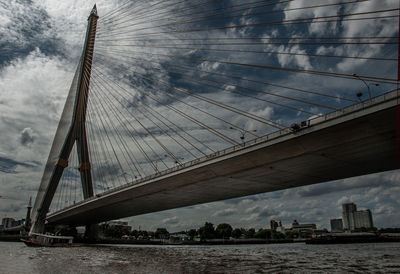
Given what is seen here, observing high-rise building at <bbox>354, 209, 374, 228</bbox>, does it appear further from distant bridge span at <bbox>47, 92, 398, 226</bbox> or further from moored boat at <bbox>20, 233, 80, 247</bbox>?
moored boat at <bbox>20, 233, 80, 247</bbox>

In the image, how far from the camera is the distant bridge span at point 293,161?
21.1m

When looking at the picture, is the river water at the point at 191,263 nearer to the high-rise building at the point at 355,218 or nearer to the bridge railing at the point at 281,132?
the bridge railing at the point at 281,132

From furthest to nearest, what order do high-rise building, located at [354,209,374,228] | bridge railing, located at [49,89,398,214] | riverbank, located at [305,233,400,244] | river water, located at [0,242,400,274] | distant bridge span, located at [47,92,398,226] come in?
high-rise building, located at [354,209,374,228] < riverbank, located at [305,233,400,244] < distant bridge span, located at [47,92,398,226] < bridge railing, located at [49,89,398,214] < river water, located at [0,242,400,274]

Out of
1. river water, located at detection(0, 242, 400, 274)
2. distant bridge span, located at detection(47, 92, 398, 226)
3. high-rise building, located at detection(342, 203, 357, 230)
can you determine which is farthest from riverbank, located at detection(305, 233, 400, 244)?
high-rise building, located at detection(342, 203, 357, 230)

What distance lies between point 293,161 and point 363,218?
180433 mm

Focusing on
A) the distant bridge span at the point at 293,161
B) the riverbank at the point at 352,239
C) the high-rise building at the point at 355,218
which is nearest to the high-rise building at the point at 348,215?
the high-rise building at the point at 355,218

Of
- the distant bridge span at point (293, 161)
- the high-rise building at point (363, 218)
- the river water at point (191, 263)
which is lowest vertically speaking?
the river water at point (191, 263)

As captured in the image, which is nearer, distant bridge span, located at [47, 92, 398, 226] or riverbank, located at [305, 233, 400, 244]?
distant bridge span, located at [47, 92, 398, 226]

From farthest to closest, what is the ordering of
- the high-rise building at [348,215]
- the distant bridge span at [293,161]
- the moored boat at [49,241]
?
1. the high-rise building at [348,215]
2. the moored boat at [49,241]
3. the distant bridge span at [293,161]

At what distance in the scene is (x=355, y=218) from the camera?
185625 mm

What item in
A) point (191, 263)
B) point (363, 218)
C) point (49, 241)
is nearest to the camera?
point (191, 263)

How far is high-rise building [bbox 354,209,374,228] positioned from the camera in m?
176

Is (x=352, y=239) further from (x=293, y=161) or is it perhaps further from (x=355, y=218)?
(x=355, y=218)

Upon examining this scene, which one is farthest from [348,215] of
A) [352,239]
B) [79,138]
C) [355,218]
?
[79,138]
